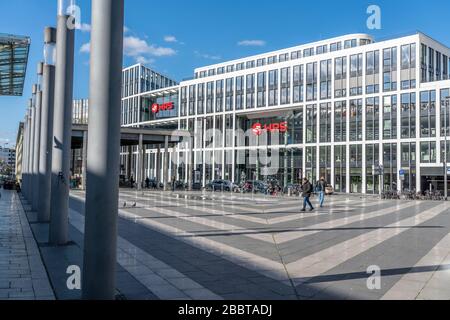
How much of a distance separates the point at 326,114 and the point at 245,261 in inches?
2265

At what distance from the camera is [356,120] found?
59969 mm

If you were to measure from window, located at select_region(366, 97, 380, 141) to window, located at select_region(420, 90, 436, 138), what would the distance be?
5646 millimetres

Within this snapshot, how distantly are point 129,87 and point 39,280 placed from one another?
91.1 m

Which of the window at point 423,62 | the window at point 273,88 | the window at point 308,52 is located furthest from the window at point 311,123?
the window at point 423,62

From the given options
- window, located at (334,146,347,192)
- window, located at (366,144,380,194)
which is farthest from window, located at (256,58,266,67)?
window, located at (366,144,380,194)

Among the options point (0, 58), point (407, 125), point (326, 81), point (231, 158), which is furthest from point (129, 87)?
point (0, 58)

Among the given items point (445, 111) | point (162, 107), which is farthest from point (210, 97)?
point (445, 111)

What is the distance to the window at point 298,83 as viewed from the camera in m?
66.8

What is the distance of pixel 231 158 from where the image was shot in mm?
75250

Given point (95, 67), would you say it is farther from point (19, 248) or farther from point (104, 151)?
point (19, 248)

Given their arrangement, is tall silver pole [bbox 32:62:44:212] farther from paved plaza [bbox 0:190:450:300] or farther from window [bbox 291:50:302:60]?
window [bbox 291:50:302:60]

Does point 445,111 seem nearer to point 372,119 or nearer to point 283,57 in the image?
point 372,119

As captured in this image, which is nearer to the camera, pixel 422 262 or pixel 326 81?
pixel 422 262

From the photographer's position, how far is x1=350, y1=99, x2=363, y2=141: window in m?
59.6
